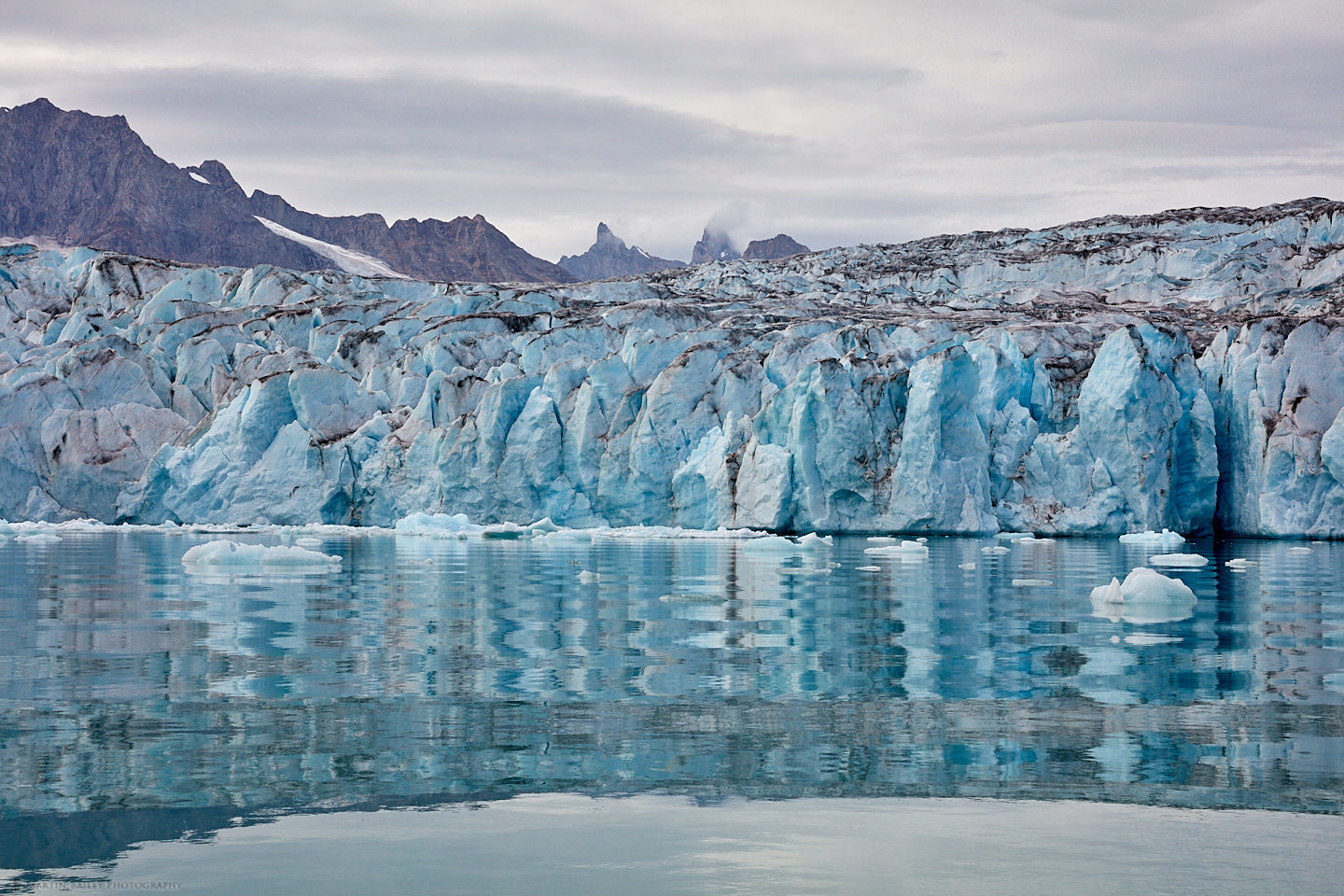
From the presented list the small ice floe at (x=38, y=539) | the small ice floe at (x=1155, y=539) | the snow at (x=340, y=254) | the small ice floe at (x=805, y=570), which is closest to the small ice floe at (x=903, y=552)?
the small ice floe at (x=805, y=570)

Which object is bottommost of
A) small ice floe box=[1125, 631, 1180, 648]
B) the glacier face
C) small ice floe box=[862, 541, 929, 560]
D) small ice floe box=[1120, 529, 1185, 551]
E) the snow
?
small ice floe box=[1120, 529, 1185, 551]

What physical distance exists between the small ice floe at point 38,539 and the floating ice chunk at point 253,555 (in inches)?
417

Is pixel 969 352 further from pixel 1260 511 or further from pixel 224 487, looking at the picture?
pixel 224 487

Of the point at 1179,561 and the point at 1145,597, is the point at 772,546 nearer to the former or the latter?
the point at 1179,561

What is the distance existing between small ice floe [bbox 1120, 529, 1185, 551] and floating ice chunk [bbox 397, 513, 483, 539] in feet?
56.1

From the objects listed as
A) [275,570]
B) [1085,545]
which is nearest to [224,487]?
[275,570]

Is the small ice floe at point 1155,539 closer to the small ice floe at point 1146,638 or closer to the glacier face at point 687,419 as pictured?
the glacier face at point 687,419

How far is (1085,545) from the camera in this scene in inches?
1090

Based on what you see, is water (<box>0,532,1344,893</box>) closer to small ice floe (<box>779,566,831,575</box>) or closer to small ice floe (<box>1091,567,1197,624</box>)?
small ice floe (<box>1091,567,1197,624</box>)

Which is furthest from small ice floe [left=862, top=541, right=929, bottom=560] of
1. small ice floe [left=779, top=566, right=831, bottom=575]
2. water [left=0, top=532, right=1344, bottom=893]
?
water [left=0, top=532, right=1344, bottom=893]

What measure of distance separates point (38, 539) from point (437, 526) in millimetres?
9767

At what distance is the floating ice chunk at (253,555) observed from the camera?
17.5 metres

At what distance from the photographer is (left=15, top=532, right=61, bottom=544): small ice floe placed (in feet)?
85.9

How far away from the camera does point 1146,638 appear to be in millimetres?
9344
